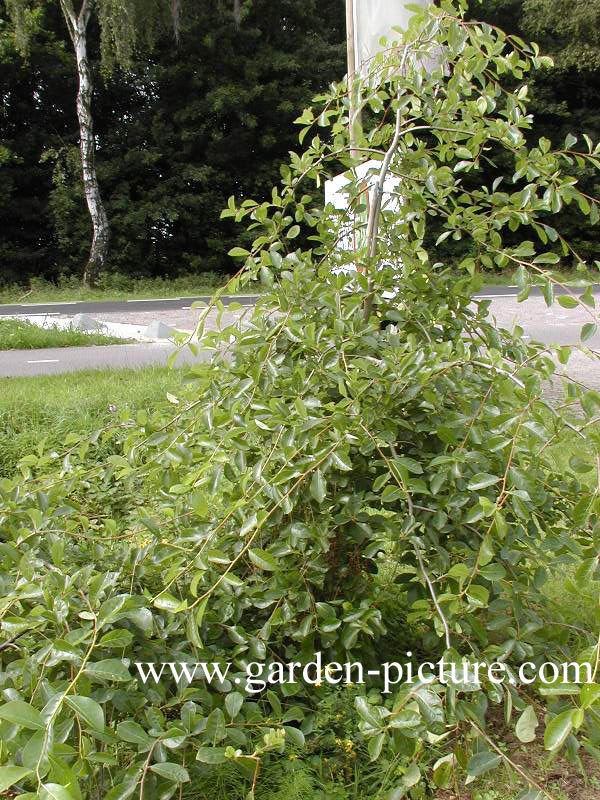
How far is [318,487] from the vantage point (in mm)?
1713

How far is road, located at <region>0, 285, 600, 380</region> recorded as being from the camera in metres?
7.61

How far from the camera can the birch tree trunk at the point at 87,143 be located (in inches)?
661

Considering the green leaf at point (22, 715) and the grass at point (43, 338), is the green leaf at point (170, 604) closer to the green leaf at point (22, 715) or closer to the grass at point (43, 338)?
the green leaf at point (22, 715)

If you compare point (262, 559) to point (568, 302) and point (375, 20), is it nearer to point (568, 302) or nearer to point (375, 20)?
point (568, 302)

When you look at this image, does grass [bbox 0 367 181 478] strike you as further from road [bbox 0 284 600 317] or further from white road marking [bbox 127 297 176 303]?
white road marking [bbox 127 297 176 303]

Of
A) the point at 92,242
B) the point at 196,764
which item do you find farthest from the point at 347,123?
the point at 92,242

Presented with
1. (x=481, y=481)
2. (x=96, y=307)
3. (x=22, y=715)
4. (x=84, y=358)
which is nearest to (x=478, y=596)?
(x=481, y=481)

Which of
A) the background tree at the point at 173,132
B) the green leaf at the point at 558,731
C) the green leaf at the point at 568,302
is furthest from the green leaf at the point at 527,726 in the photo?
the background tree at the point at 173,132

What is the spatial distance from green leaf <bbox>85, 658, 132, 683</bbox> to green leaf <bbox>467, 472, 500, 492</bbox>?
803 mm

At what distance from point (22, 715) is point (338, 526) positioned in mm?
978

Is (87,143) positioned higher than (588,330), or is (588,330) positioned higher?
(87,143)

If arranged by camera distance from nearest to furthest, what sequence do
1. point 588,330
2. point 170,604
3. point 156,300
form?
point 170,604, point 588,330, point 156,300

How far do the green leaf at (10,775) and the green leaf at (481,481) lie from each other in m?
1.01

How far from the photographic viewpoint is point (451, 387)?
2.05 m
